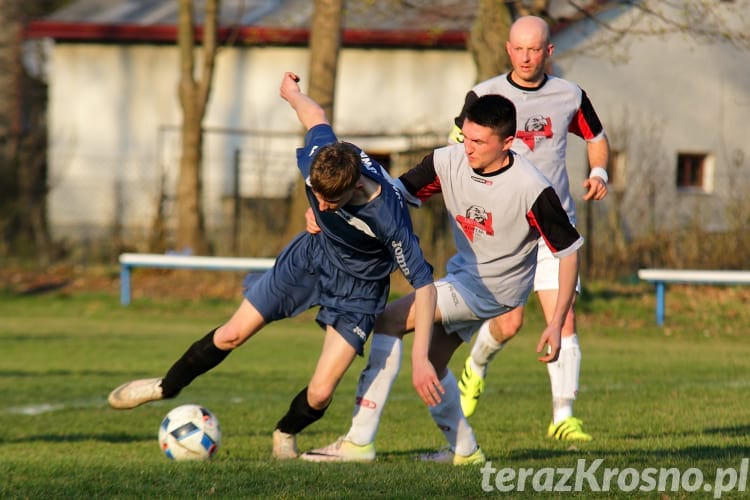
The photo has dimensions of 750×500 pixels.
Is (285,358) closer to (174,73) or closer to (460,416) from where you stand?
(460,416)

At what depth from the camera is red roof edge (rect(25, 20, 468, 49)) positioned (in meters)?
24.8

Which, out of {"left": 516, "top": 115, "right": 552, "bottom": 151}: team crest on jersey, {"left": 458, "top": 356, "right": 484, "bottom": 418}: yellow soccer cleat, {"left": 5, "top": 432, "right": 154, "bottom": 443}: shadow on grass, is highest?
{"left": 516, "top": 115, "right": 552, "bottom": 151}: team crest on jersey

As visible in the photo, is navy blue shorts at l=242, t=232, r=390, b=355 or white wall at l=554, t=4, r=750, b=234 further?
white wall at l=554, t=4, r=750, b=234

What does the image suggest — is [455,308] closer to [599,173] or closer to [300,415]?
[300,415]

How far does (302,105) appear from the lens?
639cm

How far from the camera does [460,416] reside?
6133mm

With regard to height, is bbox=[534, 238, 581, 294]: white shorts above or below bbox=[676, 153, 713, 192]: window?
below

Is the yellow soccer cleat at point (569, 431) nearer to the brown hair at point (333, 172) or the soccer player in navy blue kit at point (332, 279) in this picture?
the soccer player in navy blue kit at point (332, 279)

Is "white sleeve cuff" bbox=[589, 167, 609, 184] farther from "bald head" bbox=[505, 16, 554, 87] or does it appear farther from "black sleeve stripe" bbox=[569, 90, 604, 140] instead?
"bald head" bbox=[505, 16, 554, 87]

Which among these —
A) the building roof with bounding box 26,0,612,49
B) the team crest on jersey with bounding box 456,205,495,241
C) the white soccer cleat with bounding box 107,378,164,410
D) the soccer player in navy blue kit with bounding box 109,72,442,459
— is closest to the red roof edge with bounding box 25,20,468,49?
the building roof with bounding box 26,0,612,49

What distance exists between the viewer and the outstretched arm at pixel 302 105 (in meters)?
6.29

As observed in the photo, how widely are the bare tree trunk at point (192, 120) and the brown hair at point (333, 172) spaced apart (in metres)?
16.1

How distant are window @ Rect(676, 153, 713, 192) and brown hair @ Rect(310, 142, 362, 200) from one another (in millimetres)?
22130

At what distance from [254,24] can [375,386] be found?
20.7 m
